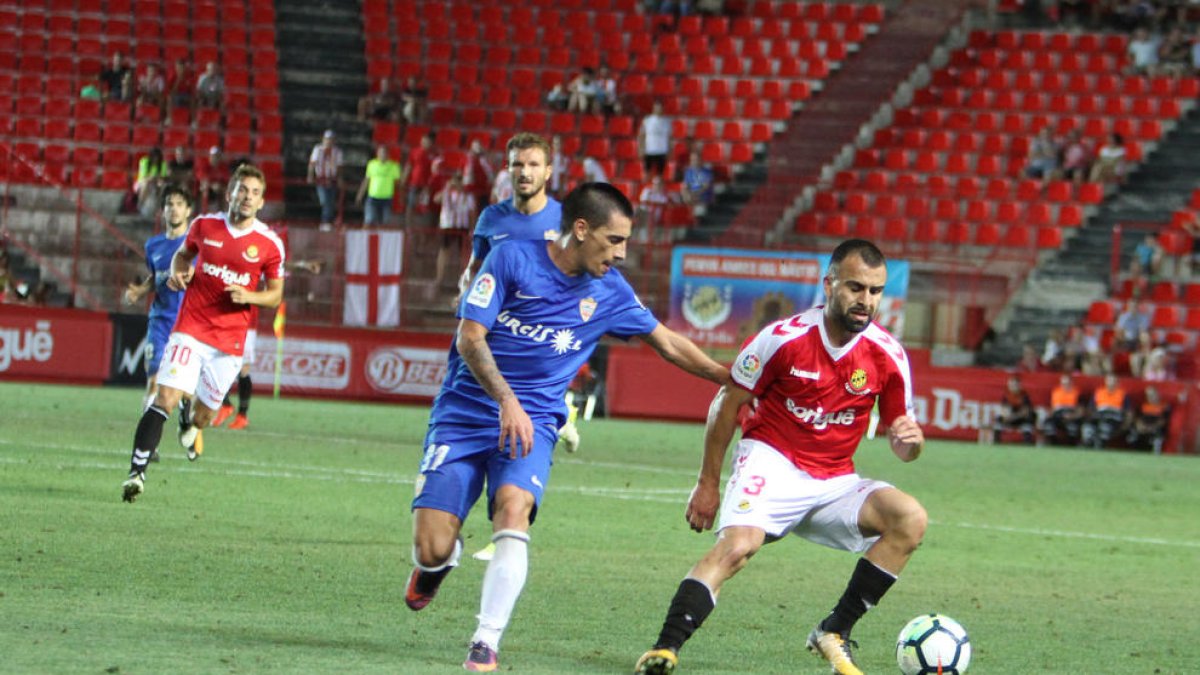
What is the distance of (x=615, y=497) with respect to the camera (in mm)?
15969

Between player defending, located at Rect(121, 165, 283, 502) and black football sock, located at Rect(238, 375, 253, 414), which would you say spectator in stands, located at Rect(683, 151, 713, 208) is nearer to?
black football sock, located at Rect(238, 375, 253, 414)

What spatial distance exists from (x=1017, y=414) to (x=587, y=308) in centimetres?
2025

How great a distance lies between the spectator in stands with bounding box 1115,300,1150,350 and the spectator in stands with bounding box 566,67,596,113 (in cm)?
1127

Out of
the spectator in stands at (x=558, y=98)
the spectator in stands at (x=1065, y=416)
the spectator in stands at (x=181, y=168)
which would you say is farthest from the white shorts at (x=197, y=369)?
the spectator in stands at (x=558, y=98)

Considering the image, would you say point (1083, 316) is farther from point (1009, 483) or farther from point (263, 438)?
point (263, 438)

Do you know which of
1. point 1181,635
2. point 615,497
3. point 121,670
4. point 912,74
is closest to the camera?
point 121,670

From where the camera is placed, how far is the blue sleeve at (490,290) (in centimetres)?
776

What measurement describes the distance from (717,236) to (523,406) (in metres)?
25.0

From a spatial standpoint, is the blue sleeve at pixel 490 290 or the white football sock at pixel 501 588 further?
the blue sleeve at pixel 490 290

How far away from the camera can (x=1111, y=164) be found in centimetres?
3294

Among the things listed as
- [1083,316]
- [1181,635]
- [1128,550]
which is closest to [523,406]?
[1181,635]

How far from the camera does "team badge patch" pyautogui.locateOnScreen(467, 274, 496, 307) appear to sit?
25.5ft

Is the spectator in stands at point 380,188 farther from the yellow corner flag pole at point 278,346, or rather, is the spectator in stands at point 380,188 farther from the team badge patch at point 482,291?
the team badge patch at point 482,291

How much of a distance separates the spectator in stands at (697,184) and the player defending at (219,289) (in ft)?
64.2
